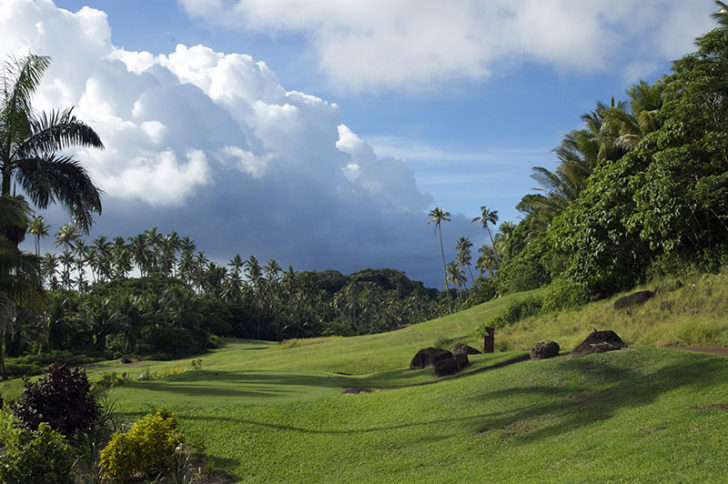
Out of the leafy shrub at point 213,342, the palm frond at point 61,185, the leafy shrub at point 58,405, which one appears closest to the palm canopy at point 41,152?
the palm frond at point 61,185

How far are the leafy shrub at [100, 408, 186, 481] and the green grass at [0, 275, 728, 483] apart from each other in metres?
1.30

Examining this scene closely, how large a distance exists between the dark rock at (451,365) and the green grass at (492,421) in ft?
1.50

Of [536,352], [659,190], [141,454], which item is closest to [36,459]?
[141,454]

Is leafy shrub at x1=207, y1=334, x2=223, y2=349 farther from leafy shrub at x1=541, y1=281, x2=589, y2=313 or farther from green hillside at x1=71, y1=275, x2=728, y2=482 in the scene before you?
green hillside at x1=71, y1=275, x2=728, y2=482

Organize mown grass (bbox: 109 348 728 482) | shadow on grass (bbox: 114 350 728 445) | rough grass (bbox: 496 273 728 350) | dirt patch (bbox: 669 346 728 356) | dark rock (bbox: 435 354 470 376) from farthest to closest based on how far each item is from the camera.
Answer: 1. dark rock (bbox: 435 354 470 376)
2. rough grass (bbox: 496 273 728 350)
3. dirt patch (bbox: 669 346 728 356)
4. shadow on grass (bbox: 114 350 728 445)
5. mown grass (bbox: 109 348 728 482)

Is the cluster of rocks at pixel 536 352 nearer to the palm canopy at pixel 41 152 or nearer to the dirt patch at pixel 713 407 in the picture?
the dirt patch at pixel 713 407

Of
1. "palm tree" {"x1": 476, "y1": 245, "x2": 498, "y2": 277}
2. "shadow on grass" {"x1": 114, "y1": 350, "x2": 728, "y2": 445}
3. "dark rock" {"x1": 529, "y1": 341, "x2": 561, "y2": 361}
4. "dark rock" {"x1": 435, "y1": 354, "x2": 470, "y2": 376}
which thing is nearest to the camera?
"shadow on grass" {"x1": 114, "y1": 350, "x2": 728, "y2": 445}

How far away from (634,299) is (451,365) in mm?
12046

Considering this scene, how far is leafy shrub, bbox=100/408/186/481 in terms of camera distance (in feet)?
30.9

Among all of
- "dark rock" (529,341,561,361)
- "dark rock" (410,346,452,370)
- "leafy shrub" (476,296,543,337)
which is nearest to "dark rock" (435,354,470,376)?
"dark rock" (410,346,452,370)

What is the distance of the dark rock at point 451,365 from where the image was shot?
768 inches

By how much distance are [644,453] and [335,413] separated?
809cm

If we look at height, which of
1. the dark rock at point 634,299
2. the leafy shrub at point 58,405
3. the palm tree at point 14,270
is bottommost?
the leafy shrub at point 58,405

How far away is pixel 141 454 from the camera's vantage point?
9539 mm
